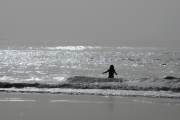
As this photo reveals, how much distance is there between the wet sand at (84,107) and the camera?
440 inches

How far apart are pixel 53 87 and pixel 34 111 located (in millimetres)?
7904

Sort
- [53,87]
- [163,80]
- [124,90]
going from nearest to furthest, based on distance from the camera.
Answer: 1. [124,90]
2. [53,87]
3. [163,80]

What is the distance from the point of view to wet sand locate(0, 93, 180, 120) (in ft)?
36.7

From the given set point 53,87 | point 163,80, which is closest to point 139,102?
point 53,87

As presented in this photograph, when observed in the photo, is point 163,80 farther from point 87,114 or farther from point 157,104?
point 87,114

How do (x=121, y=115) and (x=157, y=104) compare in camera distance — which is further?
(x=157, y=104)

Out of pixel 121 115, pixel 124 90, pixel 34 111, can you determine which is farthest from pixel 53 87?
pixel 121 115

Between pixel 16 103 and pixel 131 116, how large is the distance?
17.5 feet

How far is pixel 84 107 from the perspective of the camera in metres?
12.8

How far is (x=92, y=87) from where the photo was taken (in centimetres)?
1922

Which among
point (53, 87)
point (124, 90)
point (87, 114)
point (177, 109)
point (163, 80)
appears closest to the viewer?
point (87, 114)

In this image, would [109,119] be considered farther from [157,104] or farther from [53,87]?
[53,87]

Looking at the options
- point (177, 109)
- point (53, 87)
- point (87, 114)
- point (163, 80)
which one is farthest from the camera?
point (163, 80)

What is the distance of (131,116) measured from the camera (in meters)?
11.2
